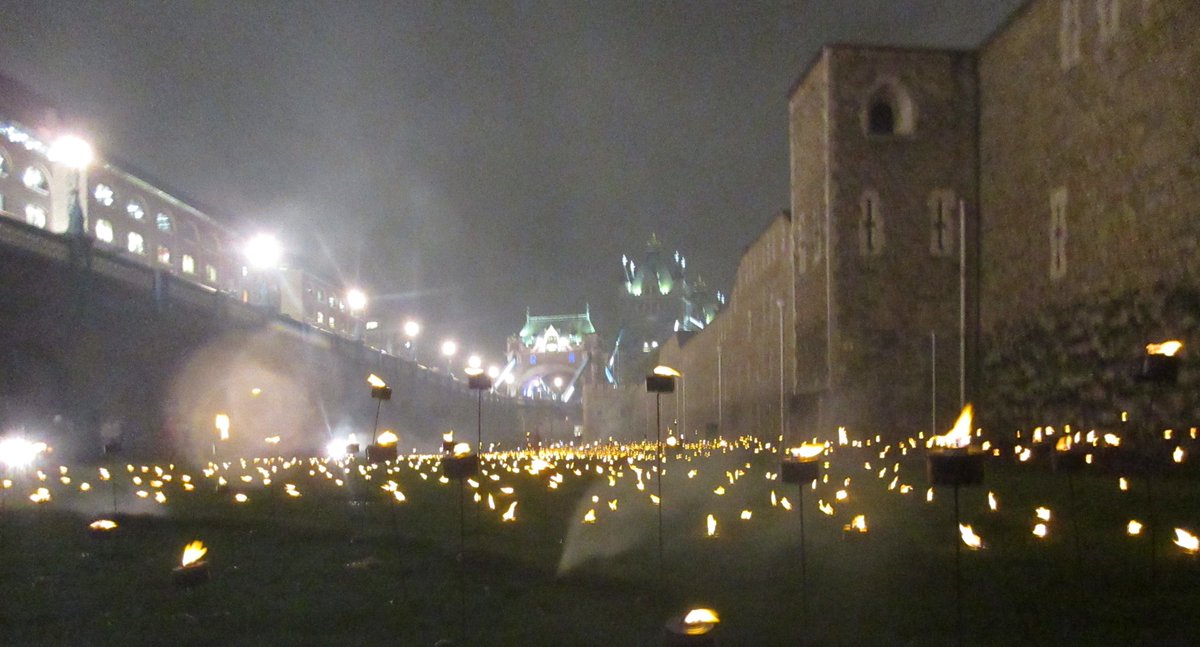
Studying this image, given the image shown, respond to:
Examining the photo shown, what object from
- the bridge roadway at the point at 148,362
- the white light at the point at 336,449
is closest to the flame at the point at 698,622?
the bridge roadway at the point at 148,362

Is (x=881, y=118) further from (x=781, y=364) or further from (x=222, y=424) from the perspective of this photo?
(x=222, y=424)

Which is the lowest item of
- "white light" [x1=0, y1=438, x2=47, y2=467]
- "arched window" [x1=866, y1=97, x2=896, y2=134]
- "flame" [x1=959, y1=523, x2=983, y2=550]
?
"white light" [x1=0, y1=438, x2=47, y2=467]

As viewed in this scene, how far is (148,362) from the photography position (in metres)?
35.0

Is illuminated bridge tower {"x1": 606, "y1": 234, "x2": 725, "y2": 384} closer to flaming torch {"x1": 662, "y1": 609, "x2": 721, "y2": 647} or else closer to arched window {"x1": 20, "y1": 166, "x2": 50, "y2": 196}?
arched window {"x1": 20, "y1": 166, "x2": 50, "y2": 196}

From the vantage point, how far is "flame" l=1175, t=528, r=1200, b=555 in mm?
10394

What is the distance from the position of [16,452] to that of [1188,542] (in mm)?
24342

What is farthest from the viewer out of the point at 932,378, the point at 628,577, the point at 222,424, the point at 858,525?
the point at 222,424

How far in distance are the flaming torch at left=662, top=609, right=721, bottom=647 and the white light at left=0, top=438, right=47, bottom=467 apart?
73.5ft

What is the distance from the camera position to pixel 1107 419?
20234 mm

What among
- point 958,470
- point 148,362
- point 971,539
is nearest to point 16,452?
point 148,362

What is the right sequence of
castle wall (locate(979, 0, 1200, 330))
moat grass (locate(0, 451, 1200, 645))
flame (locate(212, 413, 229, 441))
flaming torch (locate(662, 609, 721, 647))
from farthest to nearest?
1. flame (locate(212, 413, 229, 441))
2. castle wall (locate(979, 0, 1200, 330))
3. moat grass (locate(0, 451, 1200, 645))
4. flaming torch (locate(662, 609, 721, 647))

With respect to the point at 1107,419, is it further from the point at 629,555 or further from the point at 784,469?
the point at 784,469

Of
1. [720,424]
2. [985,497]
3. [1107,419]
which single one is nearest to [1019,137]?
[1107,419]

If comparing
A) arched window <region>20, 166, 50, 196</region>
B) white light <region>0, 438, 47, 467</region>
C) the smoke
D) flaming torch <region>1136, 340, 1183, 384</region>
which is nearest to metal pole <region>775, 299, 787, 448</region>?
the smoke
